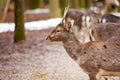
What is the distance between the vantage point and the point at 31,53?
424 inches

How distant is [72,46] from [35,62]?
8.52 ft

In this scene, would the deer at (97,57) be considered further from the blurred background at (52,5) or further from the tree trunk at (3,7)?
the tree trunk at (3,7)

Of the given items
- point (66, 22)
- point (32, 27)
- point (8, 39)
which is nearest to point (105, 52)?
point (66, 22)

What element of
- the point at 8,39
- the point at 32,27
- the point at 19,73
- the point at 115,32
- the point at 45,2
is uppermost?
the point at 115,32

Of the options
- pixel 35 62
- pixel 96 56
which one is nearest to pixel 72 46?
pixel 96 56

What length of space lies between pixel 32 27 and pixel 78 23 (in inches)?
140

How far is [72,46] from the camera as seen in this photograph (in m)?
7.16

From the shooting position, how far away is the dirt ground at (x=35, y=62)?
8.18m

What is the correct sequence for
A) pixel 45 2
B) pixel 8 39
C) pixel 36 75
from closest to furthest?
pixel 36 75 → pixel 8 39 → pixel 45 2

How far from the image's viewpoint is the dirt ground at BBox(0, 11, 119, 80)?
8184mm

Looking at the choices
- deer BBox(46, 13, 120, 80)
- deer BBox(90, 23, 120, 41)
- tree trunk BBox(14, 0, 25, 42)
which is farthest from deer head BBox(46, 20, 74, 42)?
tree trunk BBox(14, 0, 25, 42)

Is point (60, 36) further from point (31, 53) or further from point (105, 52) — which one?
point (31, 53)

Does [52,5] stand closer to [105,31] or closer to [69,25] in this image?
[105,31]

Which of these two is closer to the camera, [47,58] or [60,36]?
[60,36]
